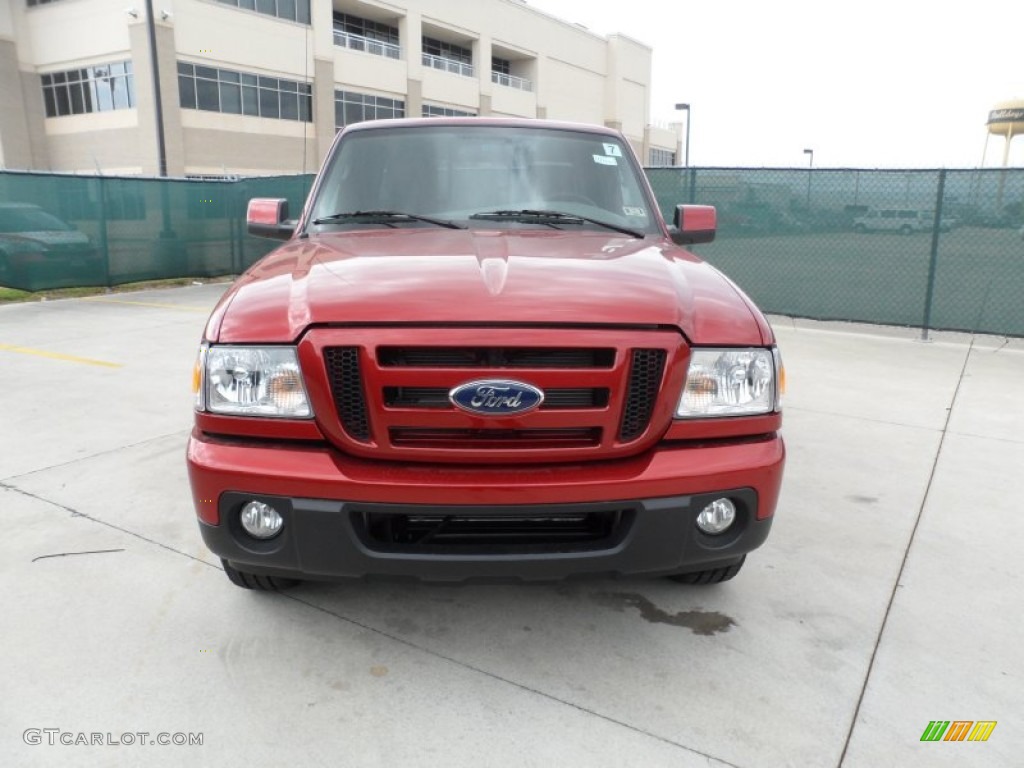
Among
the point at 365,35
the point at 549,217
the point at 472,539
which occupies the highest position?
the point at 365,35

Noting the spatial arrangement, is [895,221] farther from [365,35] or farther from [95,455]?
[365,35]

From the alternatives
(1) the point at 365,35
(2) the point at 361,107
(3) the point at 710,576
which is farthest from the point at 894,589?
(1) the point at 365,35

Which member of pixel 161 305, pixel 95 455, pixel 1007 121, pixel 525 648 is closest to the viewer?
pixel 525 648

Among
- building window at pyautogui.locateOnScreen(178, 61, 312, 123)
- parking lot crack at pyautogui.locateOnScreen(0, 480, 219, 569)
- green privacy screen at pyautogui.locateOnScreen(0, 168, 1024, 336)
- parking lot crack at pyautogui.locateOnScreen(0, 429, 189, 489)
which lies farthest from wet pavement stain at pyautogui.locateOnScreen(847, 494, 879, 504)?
building window at pyautogui.locateOnScreen(178, 61, 312, 123)

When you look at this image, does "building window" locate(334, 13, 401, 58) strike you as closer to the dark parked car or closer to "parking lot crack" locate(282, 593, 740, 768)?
the dark parked car

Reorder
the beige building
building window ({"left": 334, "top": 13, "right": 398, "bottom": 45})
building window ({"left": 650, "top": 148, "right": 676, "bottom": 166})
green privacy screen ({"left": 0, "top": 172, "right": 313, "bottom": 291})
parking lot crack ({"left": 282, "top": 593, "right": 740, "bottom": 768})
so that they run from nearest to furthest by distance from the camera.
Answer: parking lot crack ({"left": 282, "top": 593, "right": 740, "bottom": 768}) < green privacy screen ({"left": 0, "top": 172, "right": 313, "bottom": 291}) < the beige building < building window ({"left": 334, "top": 13, "right": 398, "bottom": 45}) < building window ({"left": 650, "top": 148, "right": 676, "bottom": 166})

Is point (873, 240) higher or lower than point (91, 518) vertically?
higher

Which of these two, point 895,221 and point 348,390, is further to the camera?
point 895,221

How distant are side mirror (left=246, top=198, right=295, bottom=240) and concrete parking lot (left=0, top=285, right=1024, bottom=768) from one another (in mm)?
1410

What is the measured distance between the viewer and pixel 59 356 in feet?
24.0

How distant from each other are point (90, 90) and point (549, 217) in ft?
118

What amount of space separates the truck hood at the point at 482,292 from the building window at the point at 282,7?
3466 centimetres

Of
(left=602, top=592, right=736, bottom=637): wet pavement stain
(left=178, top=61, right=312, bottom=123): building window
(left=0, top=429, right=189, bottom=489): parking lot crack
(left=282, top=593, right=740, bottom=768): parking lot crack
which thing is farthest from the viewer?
(left=178, top=61, right=312, bottom=123): building window

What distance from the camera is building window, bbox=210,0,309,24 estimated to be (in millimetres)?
32394
